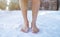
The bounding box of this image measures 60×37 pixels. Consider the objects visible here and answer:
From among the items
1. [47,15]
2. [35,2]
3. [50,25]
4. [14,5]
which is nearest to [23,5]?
[35,2]

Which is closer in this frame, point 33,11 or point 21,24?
point 33,11

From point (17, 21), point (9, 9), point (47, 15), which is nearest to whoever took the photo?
point (17, 21)

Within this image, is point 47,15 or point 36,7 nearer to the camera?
point 36,7

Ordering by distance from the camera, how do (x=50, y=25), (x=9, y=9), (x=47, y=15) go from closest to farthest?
(x=50, y=25)
(x=47, y=15)
(x=9, y=9)

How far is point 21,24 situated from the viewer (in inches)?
70.5

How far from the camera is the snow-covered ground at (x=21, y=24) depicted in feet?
4.88

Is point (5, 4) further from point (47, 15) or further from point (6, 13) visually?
point (47, 15)

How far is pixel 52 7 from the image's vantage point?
2.52 m

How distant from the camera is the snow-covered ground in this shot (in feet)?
4.88

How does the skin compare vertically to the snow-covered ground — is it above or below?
above

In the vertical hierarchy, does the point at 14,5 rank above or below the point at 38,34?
above

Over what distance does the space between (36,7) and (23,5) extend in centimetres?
14

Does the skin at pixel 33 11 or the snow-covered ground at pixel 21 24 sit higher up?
the skin at pixel 33 11

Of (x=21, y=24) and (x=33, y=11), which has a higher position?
(x=33, y=11)
